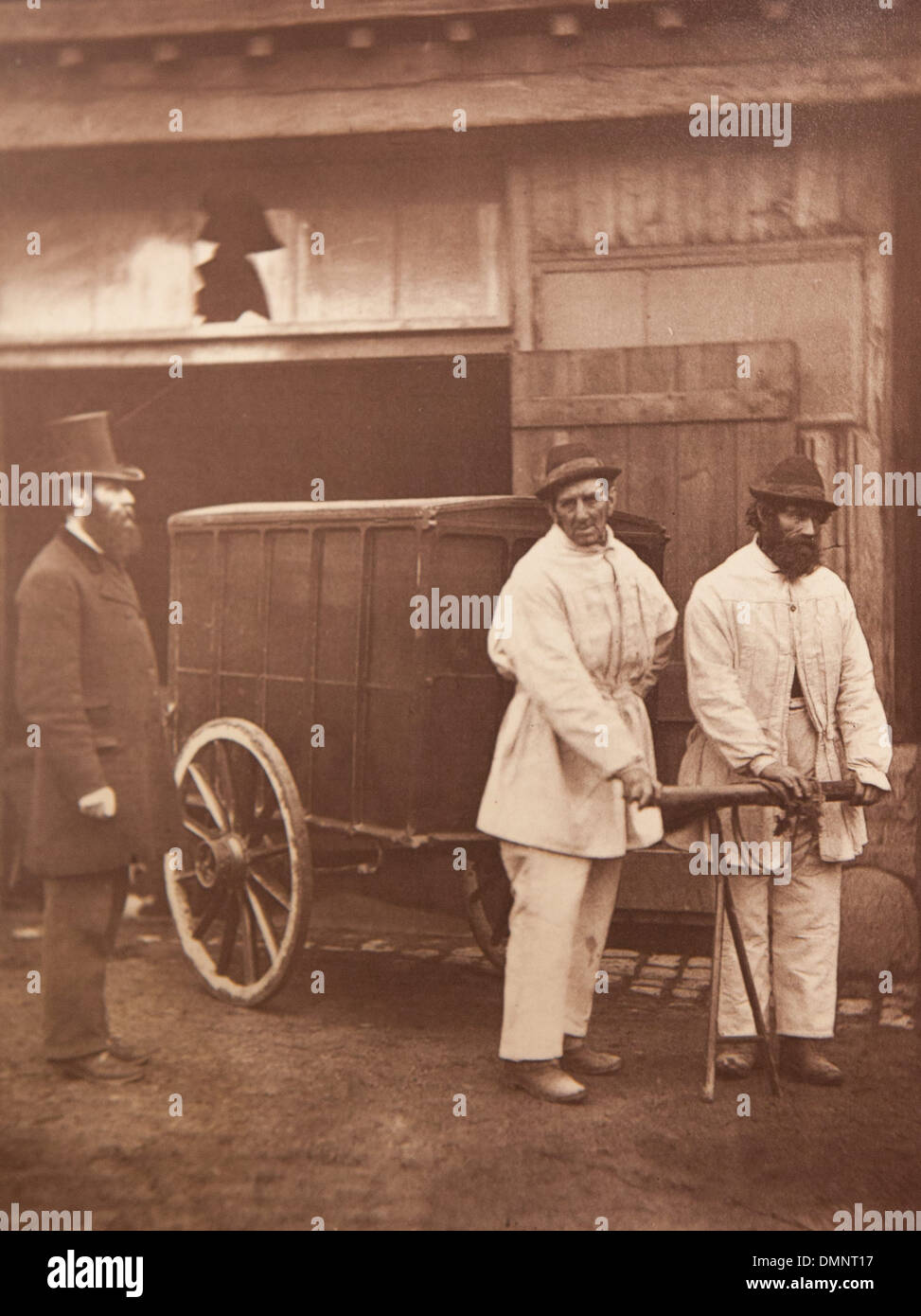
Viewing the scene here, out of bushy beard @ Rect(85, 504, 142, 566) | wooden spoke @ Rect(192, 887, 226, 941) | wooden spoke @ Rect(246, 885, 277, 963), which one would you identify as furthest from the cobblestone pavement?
bushy beard @ Rect(85, 504, 142, 566)

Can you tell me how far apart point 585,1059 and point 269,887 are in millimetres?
1069

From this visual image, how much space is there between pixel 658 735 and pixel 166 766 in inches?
56.3

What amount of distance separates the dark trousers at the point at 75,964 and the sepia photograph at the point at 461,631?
12mm

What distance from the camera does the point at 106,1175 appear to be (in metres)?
3.07

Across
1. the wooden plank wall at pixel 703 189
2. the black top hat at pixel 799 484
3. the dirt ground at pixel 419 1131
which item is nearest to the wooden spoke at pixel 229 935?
the dirt ground at pixel 419 1131

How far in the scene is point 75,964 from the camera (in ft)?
11.1

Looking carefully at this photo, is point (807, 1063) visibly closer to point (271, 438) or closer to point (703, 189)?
point (271, 438)

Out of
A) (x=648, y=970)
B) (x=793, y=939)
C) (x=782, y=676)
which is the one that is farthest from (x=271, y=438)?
(x=793, y=939)

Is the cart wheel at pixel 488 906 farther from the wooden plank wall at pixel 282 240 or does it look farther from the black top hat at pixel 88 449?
the wooden plank wall at pixel 282 240

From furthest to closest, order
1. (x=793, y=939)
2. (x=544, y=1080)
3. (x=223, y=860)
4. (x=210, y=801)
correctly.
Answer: (x=210, y=801), (x=223, y=860), (x=793, y=939), (x=544, y=1080)

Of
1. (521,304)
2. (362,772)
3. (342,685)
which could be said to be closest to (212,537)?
(342,685)

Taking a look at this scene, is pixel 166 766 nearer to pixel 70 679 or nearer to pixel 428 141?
pixel 70 679

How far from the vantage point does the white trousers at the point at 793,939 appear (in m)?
3.42

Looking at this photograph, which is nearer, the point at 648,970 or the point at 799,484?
the point at 799,484
